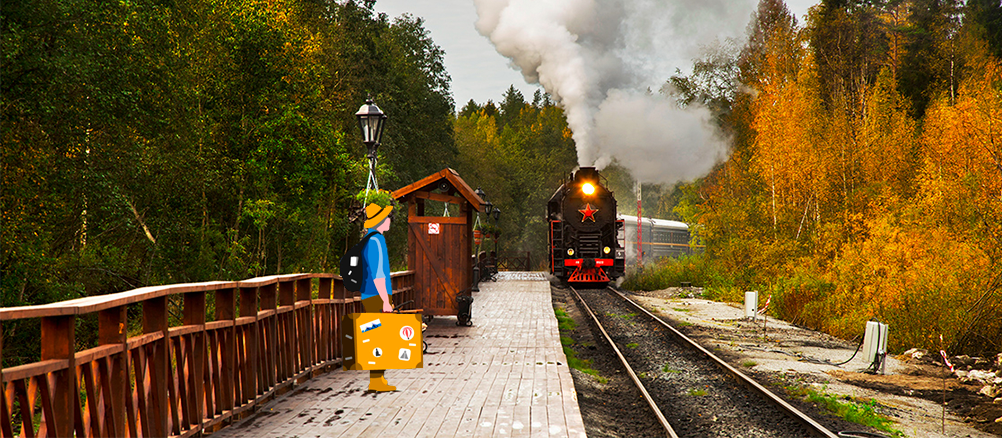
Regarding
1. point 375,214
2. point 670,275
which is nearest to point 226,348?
point 375,214

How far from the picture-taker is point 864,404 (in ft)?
27.6

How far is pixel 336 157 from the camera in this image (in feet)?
70.4

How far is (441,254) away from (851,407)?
818 cm

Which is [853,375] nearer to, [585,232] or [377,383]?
[377,383]

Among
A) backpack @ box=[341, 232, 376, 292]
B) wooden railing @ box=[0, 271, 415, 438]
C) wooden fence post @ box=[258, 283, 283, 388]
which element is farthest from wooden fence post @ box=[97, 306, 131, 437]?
backpack @ box=[341, 232, 376, 292]

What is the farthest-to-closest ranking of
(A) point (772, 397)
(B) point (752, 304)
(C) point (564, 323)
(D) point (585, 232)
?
(D) point (585, 232) < (C) point (564, 323) < (B) point (752, 304) < (A) point (772, 397)

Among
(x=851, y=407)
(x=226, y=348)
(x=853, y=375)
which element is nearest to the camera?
(x=226, y=348)

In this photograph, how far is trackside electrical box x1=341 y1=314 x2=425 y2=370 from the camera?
22.6 feet

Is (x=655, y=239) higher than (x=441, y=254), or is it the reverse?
(x=441, y=254)

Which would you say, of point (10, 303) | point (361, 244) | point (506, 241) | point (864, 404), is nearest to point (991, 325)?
point (864, 404)

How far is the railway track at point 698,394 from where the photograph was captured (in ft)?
24.3

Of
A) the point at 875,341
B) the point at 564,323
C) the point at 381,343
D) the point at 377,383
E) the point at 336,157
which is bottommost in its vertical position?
the point at 564,323

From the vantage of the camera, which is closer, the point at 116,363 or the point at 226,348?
the point at 116,363

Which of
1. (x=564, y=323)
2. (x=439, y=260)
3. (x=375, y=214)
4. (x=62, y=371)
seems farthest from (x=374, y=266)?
(x=564, y=323)
